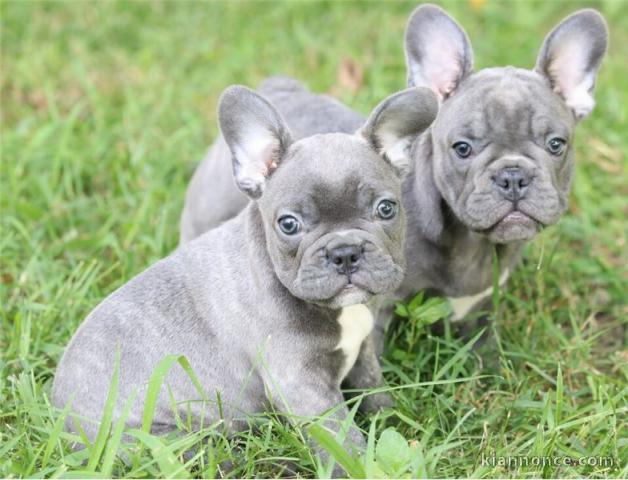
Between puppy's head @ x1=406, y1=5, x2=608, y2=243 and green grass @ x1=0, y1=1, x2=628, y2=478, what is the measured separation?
→ 670mm

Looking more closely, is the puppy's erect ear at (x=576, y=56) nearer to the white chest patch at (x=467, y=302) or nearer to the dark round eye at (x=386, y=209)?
the white chest patch at (x=467, y=302)

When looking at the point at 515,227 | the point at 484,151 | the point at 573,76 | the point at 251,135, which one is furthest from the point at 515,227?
the point at 251,135

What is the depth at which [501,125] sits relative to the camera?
4.87m

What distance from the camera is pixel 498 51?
8.30 metres

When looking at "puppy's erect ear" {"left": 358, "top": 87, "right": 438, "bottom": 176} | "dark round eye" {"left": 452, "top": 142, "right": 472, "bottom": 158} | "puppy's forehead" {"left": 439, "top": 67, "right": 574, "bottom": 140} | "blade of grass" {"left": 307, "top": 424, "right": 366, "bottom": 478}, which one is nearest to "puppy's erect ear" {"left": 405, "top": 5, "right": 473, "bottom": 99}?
"puppy's forehead" {"left": 439, "top": 67, "right": 574, "bottom": 140}

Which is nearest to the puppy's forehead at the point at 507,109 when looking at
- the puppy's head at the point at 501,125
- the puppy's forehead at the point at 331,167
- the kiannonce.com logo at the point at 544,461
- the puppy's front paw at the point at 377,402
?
the puppy's head at the point at 501,125

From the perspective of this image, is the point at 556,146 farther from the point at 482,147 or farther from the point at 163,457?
the point at 163,457

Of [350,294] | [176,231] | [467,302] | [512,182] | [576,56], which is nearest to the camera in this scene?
[350,294]

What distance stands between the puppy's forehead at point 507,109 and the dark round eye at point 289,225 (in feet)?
3.97

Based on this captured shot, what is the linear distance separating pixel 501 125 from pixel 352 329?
130 centimetres

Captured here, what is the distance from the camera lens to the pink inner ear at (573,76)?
204 inches

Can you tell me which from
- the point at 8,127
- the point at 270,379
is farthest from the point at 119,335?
the point at 8,127

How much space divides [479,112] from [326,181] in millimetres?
1168

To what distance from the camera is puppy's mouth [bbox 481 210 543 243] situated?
4792 mm
